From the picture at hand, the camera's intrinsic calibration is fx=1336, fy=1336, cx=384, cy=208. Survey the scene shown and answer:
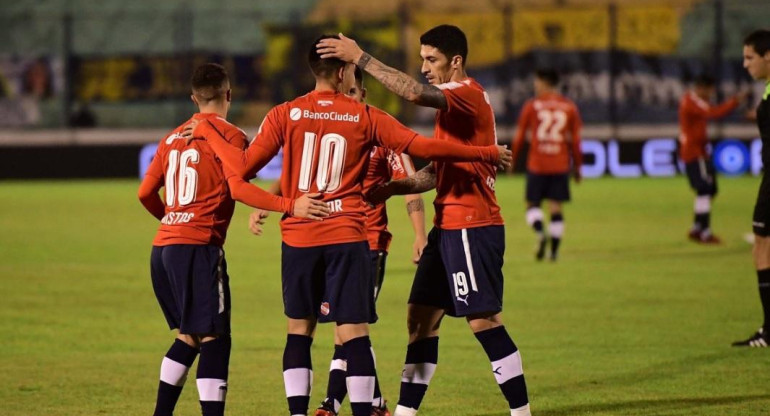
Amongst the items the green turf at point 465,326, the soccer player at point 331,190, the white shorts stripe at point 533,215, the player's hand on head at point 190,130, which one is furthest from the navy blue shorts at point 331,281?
the white shorts stripe at point 533,215

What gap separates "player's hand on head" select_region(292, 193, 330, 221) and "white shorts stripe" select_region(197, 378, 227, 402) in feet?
3.38

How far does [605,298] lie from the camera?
42.8 ft

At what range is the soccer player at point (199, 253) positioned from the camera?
7035 mm

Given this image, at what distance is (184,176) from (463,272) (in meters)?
1.59

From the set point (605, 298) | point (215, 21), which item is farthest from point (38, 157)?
point (605, 298)

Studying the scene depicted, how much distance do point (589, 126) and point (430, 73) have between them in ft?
94.0

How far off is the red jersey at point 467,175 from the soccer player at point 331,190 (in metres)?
0.35

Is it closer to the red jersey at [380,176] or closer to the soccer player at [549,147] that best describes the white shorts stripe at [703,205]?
the soccer player at [549,147]

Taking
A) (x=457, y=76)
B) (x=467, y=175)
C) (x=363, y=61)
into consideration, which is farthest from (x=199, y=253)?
(x=457, y=76)

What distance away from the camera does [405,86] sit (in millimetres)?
6902

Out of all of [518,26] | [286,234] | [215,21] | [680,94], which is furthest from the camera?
[215,21]

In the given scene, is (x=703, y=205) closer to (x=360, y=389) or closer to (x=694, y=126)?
(x=694, y=126)

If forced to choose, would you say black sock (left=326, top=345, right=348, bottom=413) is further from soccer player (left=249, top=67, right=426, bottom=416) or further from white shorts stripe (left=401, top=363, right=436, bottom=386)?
white shorts stripe (left=401, top=363, right=436, bottom=386)

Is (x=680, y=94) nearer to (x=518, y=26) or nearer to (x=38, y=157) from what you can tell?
(x=518, y=26)
